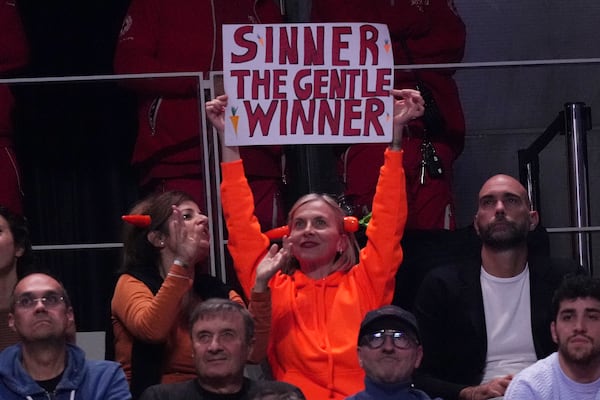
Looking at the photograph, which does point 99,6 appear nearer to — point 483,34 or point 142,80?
point 142,80

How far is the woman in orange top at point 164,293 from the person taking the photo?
586 centimetres

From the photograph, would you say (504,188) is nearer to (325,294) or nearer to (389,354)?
(325,294)

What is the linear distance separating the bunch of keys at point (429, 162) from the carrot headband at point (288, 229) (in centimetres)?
87

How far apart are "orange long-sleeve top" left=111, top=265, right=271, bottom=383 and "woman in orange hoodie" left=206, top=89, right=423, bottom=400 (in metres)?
0.20

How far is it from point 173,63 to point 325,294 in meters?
1.69

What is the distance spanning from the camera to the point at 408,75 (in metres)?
7.14

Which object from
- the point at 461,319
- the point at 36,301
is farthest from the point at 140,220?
the point at 461,319

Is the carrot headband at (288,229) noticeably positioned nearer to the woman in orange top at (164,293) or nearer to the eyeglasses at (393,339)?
the woman in orange top at (164,293)

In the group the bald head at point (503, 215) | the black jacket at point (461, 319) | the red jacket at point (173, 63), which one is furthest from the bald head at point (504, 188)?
the red jacket at point (173, 63)

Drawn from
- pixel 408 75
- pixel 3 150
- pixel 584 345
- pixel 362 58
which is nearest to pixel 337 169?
pixel 408 75

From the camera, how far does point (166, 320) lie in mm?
5828

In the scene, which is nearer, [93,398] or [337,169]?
[93,398]

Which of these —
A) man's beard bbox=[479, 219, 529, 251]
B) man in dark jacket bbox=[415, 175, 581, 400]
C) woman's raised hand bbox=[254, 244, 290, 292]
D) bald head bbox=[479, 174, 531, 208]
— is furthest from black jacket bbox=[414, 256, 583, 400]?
woman's raised hand bbox=[254, 244, 290, 292]

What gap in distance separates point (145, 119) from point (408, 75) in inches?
47.9
